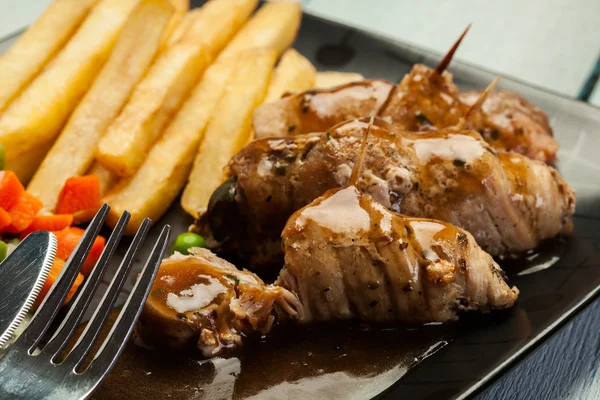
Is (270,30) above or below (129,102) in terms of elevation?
above

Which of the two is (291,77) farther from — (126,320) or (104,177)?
(126,320)

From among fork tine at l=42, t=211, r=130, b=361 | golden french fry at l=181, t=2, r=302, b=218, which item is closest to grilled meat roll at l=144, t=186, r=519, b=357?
fork tine at l=42, t=211, r=130, b=361

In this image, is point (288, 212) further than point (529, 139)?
No

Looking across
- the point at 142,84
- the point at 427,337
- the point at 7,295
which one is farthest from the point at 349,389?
the point at 142,84

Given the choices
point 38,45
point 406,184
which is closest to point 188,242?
point 406,184

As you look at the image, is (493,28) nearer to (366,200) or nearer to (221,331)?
(366,200)

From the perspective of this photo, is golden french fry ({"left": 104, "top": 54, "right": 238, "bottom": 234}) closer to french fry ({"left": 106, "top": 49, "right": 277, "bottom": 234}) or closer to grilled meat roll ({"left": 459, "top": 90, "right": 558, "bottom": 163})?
french fry ({"left": 106, "top": 49, "right": 277, "bottom": 234})

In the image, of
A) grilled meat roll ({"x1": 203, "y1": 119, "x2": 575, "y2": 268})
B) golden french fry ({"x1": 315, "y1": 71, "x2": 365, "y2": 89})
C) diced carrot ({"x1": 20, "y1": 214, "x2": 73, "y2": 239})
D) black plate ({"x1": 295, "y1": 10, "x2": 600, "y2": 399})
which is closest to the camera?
black plate ({"x1": 295, "y1": 10, "x2": 600, "y2": 399})
